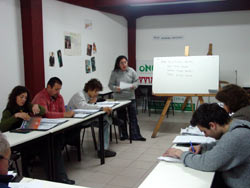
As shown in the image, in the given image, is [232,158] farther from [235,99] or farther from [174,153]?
[235,99]

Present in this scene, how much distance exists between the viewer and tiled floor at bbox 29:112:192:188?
3.29 metres

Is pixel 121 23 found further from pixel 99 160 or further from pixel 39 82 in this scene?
pixel 99 160

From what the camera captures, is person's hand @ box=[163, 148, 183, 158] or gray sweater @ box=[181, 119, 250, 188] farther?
person's hand @ box=[163, 148, 183, 158]

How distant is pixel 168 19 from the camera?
772 centimetres

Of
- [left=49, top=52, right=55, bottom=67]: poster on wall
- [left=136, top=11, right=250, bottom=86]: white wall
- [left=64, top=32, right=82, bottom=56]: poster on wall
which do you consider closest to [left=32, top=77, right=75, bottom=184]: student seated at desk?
[left=49, top=52, right=55, bottom=67]: poster on wall

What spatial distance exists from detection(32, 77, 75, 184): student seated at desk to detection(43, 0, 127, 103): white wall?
4.76ft

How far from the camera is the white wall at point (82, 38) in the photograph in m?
5.03

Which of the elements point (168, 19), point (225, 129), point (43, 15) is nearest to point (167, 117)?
point (168, 19)

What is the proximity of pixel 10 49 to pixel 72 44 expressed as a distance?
60.8 inches

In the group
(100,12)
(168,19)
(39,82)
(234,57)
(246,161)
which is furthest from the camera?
(168,19)

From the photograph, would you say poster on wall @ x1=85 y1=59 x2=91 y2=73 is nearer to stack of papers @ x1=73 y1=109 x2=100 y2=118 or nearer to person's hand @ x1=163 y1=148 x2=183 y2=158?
stack of papers @ x1=73 y1=109 x2=100 y2=118

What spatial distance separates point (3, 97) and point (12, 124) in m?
1.46

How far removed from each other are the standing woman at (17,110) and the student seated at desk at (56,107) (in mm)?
174

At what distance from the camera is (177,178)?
5.41 feet
